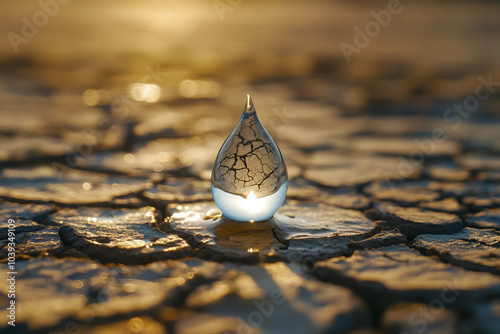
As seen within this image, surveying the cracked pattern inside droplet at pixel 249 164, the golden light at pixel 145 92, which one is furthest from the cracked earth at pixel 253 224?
the golden light at pixel 145 92

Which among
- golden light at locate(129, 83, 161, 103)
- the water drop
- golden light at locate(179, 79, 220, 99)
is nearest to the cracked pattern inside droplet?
the water drop

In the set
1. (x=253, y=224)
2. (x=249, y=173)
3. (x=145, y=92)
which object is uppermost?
(x=145, y=92)

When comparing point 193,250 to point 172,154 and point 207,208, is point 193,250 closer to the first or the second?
point 207,208

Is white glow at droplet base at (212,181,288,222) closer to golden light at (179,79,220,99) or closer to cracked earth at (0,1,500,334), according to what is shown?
cracked earth at (0,1,500,334)

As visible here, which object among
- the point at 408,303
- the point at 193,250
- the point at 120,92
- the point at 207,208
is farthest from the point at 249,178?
the point at 120,92

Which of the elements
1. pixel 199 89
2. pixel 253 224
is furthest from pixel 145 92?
pixel 253 224

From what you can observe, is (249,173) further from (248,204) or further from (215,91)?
(215,91)
